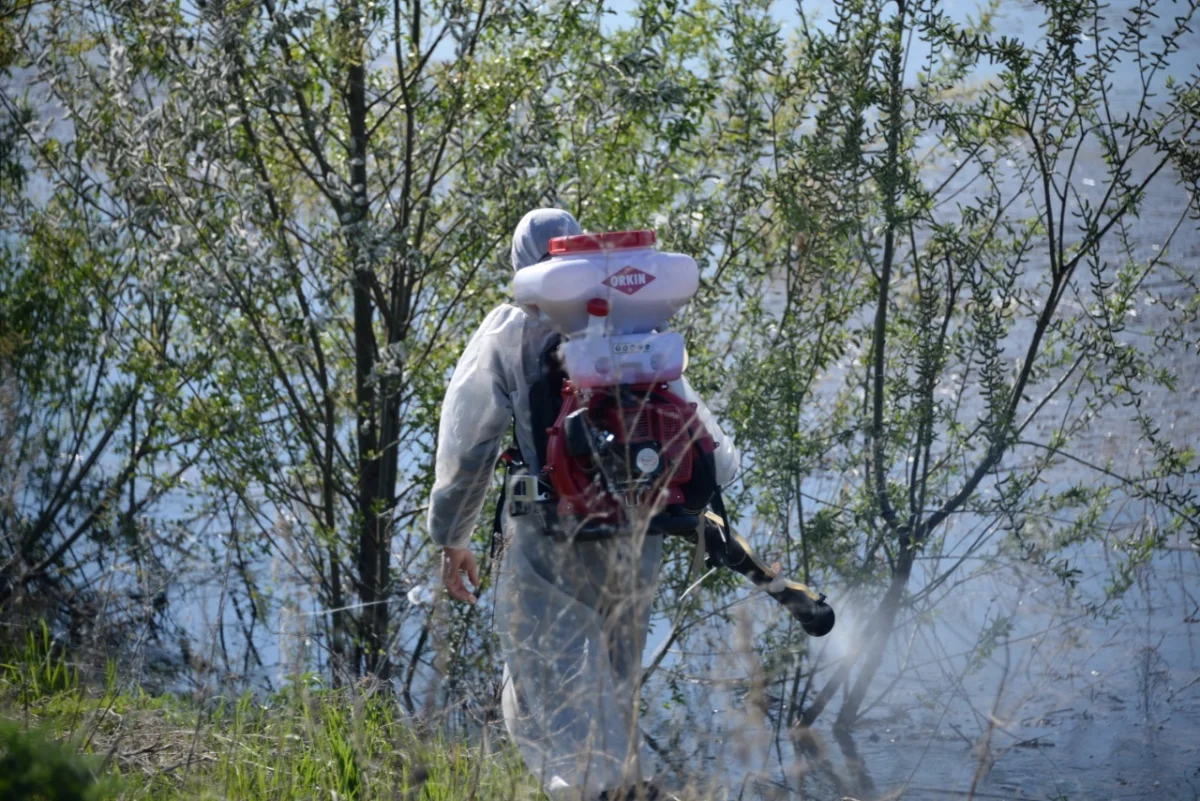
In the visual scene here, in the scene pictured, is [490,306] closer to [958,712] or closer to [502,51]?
[502,51]

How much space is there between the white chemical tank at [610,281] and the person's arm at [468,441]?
0.25 meters

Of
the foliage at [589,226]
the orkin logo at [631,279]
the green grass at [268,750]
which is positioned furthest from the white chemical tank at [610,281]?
the foliage at [589,226]

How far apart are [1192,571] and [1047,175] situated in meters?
2.88

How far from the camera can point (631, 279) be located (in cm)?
Result: 354

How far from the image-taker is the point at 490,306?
6.27 meters

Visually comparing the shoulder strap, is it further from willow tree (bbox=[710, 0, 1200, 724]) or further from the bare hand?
willow tree (bbox=[710, 0, 1200, 724])

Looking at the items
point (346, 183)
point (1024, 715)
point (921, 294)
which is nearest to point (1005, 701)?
point (1024, 715)

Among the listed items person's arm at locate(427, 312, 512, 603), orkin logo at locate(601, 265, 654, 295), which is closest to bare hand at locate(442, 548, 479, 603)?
person's arm at locate(427, 312, 512, 603)

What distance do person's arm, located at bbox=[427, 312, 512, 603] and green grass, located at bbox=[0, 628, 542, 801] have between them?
19.5 inches

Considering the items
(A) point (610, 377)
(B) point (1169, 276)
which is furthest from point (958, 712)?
(B) point (1169, 276)

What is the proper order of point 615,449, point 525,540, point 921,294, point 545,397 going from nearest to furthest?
point 615,449
point 545,397
point 525,540
point 921,294

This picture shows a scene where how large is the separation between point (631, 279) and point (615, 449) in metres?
0.43

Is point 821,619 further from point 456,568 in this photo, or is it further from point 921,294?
point 921,294

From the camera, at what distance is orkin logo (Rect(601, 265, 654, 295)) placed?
354 cm
